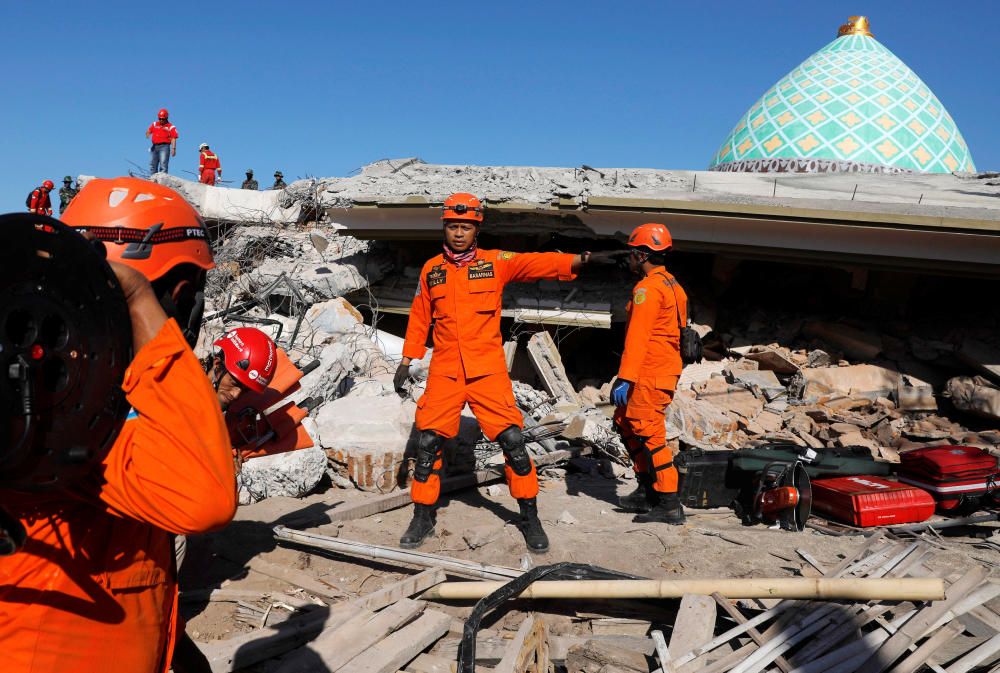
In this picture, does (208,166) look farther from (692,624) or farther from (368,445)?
(692,624)

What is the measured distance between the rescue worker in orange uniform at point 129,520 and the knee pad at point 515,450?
3.14 meters

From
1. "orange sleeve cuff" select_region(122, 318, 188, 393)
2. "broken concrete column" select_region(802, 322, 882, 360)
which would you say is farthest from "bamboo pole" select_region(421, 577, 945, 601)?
"broken concrete column" select_region(802, 322, 882, 360)

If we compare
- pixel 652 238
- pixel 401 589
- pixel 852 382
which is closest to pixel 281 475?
pixel 401 589

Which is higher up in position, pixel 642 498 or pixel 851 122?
pixel 851 122

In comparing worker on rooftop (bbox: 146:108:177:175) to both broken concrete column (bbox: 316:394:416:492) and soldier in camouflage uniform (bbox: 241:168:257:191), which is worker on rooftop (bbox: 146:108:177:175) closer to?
soldier in camouflage uniform (bbox: 241:168:257:191)

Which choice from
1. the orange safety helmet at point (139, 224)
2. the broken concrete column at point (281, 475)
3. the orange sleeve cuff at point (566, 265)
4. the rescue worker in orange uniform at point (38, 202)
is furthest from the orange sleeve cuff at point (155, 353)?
the rescue worker in orange uniform at point (38, 202)

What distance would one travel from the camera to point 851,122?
14.5 m

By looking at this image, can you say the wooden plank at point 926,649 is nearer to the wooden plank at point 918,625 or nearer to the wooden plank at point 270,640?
the wooden plank at point 918,625

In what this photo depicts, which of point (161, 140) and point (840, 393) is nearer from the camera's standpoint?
point (840, 393)

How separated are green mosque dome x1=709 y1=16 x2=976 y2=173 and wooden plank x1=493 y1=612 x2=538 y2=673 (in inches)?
486

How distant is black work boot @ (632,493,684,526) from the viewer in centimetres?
513

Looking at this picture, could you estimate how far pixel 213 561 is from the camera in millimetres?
4172

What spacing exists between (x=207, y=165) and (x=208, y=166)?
0.04 m

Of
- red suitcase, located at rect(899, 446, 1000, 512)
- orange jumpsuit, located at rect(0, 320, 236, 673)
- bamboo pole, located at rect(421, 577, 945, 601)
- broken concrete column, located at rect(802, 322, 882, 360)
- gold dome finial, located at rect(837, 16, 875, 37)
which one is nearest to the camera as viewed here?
orange jumpsuit, located at rect(0, 320, 236, 673)
